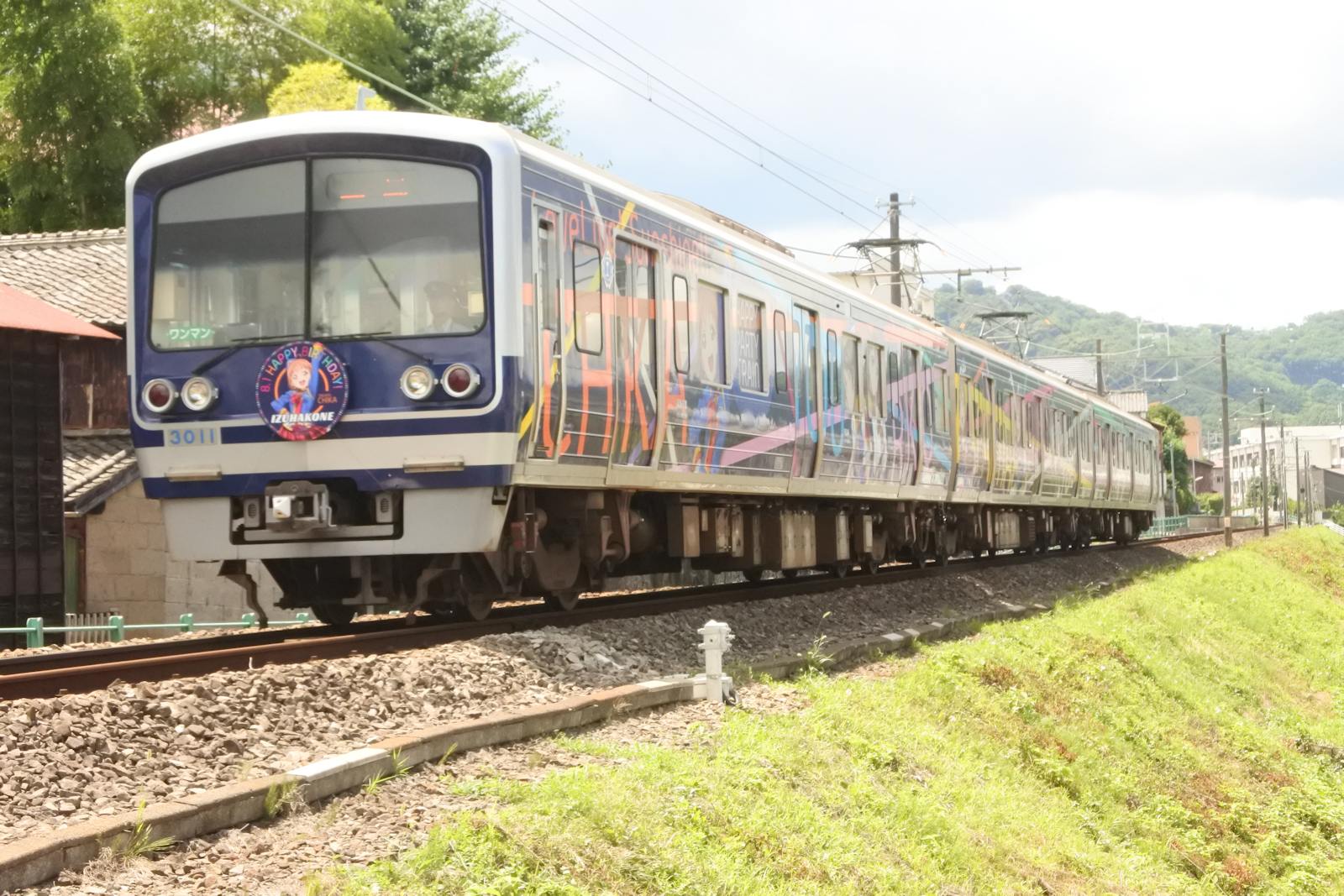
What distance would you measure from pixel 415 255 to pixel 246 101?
2869 centimetres

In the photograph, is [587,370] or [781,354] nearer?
[587,370]

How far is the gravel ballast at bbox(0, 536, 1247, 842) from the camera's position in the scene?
5258mm

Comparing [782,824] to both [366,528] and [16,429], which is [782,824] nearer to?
[366,528]

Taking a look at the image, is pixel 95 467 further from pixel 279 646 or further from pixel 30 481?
pixel 279 646

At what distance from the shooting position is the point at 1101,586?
21906 millimetres

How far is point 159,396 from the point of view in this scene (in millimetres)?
9766

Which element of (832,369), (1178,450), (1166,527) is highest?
(832,369)

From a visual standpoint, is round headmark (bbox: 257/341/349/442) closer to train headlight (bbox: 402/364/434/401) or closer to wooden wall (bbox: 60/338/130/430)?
train headlight (bbox: 402/364/434/401)

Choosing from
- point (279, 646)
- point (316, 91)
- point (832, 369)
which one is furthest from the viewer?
point (316, 91)

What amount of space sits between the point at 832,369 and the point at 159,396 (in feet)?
23.3

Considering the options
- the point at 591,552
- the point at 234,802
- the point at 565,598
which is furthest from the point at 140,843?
the point at 565,598

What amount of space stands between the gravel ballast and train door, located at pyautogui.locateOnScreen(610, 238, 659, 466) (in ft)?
3.87

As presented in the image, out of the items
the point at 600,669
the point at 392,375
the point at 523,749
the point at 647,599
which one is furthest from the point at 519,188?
the point at 647,599

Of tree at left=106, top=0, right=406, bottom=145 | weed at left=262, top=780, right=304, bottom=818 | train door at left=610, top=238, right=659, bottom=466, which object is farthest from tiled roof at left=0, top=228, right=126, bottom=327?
weed at left=262, top=780, right=304, bottom=818
